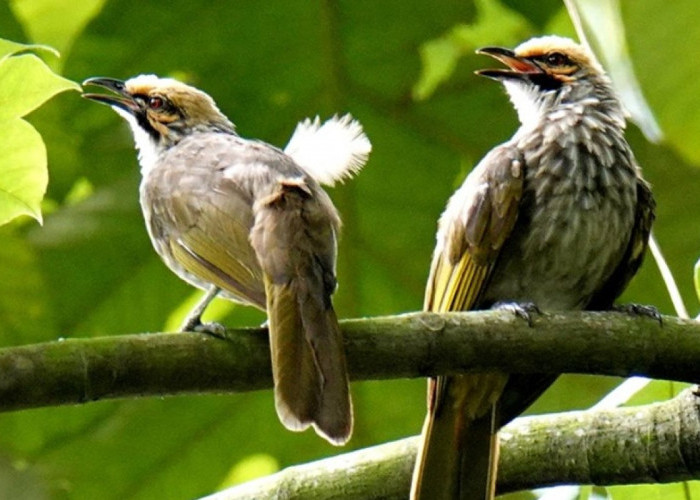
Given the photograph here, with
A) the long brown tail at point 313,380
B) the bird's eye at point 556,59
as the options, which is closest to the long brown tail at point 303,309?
the long brown tail at point 313,380

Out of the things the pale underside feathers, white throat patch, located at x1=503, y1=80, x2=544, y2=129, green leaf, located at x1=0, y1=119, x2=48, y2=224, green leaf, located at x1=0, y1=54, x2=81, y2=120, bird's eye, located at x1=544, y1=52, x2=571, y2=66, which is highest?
bird's eye, located at x1=544, y1=52, x2=571, y2=66

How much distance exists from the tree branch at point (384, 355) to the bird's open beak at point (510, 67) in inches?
59.4

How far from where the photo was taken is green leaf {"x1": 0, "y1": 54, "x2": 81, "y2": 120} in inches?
110

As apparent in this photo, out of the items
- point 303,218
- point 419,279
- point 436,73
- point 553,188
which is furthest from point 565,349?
point 436,73

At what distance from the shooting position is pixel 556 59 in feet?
16.4

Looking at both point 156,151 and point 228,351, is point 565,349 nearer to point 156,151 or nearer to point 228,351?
point 228,351

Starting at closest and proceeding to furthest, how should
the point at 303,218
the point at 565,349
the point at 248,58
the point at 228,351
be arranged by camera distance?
the point at 228,351, the point at 565,349, the point at 303,218, the point at 248,58

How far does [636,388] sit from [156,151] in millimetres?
1854

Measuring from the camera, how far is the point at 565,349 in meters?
3.17

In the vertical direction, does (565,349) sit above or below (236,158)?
above

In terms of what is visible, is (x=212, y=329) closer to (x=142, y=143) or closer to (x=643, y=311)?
(x=643, y=311)

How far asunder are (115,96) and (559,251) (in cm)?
170

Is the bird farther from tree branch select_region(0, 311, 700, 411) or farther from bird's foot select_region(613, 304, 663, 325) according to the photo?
bird's foot select_region(613, 304, 663, 325)

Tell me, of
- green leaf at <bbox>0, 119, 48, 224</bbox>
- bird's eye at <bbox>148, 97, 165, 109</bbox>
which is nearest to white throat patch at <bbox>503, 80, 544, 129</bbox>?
bird's eye at <bbox>148, 97, 165, 109</bbox>
